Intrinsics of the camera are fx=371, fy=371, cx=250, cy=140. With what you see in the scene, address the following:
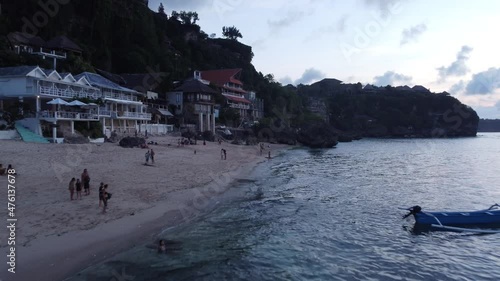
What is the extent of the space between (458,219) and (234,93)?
74934mm

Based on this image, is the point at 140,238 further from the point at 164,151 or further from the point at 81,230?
the point at 164,151

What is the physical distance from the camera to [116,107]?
168ft

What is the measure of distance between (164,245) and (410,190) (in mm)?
22439

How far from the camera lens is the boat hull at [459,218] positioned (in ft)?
62.2

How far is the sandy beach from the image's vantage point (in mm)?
12266

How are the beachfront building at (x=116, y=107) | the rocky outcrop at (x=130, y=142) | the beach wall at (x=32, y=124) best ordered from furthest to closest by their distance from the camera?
1. the beachfront building at (x=116, y=107)
2. the rocky outcrop at (x=130, y=142)
3. the beach wall at (x=32, y=124)

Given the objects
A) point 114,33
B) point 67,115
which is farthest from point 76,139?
point 114,33

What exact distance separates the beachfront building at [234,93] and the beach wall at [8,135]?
168 ft

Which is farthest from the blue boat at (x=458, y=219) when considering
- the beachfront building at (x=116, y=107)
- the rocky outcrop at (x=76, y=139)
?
the beachfront building at (x=116, y=107)

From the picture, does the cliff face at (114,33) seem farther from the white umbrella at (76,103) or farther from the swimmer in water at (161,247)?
the swimmer in water at (161,247)

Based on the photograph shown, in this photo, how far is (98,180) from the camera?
22.5 m

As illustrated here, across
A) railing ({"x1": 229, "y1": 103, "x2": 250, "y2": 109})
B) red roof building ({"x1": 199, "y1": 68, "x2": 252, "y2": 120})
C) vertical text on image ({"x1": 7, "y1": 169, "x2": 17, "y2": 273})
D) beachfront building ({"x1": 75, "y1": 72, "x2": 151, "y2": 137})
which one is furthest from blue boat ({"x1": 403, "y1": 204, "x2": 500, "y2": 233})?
railing ({"x1": 229, "y1": 103, "x2": 250, "y2": 109})

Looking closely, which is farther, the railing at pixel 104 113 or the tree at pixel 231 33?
the tree at pixel 231 33

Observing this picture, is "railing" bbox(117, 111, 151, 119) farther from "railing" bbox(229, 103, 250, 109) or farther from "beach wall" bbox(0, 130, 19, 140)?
"railing" bbox(229, 103, 250, 109)
